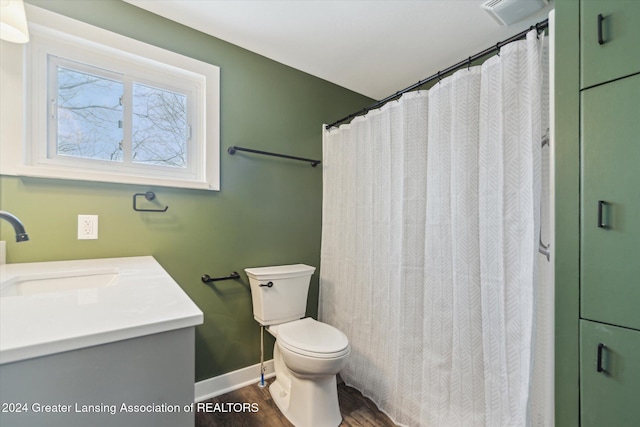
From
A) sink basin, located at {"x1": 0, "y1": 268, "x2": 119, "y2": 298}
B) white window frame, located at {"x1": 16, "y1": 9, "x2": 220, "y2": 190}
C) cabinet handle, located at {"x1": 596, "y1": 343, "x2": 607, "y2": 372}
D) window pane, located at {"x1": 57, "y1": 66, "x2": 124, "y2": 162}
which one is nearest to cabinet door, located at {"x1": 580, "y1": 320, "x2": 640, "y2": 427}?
cabinet handle, located at {"x1": 596, "y1": 343, "x2": 607, "y2": 372}

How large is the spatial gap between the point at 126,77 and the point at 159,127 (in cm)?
30

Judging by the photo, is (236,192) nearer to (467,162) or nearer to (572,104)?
(467,162)

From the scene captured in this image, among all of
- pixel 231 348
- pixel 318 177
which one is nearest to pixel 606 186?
pixel 318 177

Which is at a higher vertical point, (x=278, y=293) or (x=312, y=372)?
(x=278, y=293)

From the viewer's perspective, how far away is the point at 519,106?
1.15 metres

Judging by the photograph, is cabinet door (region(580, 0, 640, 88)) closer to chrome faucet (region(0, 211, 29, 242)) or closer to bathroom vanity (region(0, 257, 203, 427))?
bathroom vanity (region(0, 257, 203, 427))

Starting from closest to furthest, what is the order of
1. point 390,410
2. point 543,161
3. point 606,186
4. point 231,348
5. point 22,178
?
point 606,186 → point 543,161 → point 22,178 → point 390,410 → point 231,348

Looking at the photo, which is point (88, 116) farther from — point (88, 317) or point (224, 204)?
point (88, 317)

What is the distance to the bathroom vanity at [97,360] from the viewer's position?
49 centimetres

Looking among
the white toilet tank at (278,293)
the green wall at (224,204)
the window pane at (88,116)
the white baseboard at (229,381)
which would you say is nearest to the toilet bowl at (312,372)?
the white toilet tank at (278,293)

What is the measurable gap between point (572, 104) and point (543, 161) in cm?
26

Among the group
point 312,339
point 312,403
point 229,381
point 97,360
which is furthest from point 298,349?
point 97,360

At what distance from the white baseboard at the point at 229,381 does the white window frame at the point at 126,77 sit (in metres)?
1.23

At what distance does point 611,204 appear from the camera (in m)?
0.84
